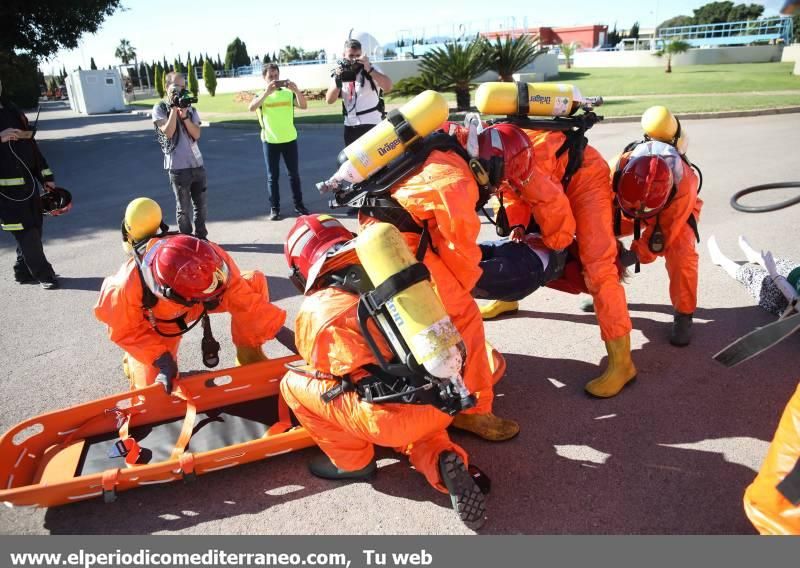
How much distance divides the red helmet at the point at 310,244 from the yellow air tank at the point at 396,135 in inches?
13.9

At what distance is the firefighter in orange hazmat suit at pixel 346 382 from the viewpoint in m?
2.42

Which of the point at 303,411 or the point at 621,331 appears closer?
the point at 303,411

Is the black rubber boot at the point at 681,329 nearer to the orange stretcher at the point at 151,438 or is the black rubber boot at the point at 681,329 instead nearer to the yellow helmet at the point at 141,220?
the orange stretcher at the point at 151,438

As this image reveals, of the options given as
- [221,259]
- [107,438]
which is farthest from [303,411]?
[107,438]

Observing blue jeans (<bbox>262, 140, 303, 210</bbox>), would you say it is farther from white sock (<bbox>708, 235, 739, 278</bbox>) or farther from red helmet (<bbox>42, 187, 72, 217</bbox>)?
white sock (<bbox>708, 235, 739, 278</bbox>)

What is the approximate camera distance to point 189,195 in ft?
21.6

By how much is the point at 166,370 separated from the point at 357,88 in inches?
199

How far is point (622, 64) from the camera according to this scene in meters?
37.8

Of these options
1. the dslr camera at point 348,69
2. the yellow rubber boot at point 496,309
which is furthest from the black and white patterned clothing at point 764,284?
the dslr camera at point 348,69

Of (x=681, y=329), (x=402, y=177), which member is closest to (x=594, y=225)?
(x=681, y=329)

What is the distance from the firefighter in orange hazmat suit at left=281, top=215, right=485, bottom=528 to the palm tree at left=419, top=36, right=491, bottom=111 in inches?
631

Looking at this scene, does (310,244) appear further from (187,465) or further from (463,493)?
(463,493)

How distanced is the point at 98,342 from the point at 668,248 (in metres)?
4.34

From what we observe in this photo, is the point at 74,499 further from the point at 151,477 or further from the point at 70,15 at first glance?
the point at 70,15
